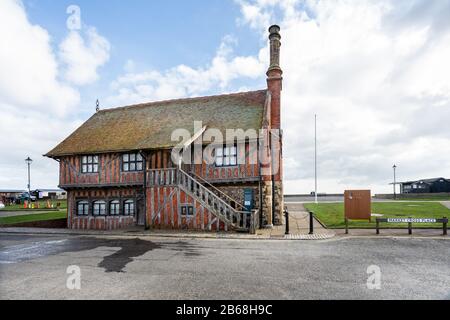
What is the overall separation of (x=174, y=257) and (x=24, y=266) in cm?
453

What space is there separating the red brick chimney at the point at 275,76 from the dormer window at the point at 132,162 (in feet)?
29.2

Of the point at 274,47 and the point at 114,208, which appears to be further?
the point at 274,47

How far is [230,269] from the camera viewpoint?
7.27 meters

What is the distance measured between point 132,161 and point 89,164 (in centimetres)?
336

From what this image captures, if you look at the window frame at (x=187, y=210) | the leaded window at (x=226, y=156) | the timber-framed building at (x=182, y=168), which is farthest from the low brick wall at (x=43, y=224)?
the leaded window at (x=226, y=156)

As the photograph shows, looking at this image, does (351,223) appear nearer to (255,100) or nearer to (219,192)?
(219,192)

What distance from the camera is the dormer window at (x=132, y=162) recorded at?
55.3ft

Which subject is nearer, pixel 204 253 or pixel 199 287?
pixel 199 287

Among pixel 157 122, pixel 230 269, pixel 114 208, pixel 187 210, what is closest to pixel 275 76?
pixel 157 122

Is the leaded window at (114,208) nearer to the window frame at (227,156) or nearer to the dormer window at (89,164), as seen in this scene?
the dormer window at (89,164)

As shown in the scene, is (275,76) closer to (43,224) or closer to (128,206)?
(128,206)

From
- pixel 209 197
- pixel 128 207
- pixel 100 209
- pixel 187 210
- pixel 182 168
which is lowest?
pixel 100 209
